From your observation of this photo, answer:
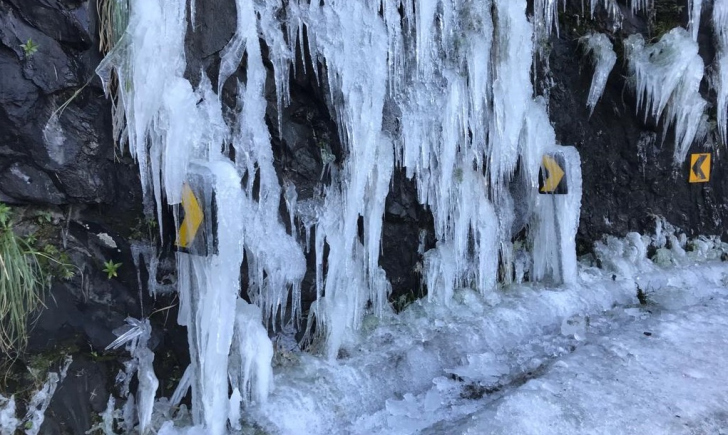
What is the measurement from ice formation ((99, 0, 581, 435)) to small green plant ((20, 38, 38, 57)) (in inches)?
12.4

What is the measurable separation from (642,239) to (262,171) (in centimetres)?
477

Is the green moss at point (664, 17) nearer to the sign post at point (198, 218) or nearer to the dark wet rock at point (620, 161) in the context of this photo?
the dark wet rock at point (620, 161)

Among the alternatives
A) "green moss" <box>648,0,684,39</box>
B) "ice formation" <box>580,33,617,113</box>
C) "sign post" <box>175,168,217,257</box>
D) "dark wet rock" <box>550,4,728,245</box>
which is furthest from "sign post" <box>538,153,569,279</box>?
"sign post" <box>175,168,217,257</box>

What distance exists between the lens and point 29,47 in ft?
7.84

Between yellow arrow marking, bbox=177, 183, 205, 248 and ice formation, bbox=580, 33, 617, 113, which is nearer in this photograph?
yellow arrow marking, bbox=177, 183, 205, 248

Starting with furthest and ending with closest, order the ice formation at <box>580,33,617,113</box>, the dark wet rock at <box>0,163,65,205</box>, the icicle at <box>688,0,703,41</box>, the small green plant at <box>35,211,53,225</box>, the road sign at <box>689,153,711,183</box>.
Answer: the road sign at <box>689,153,711,183</box>
the icicle at <box>688,0,703,41</box>
the ice formation at <box>580,33,617,113</box>
the small green plant at <box>35,211,53,225</box>
the dark wet rock at <box>0,163,65,205</box>

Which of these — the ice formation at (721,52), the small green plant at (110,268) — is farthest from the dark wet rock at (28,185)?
the ice formation at (721,52)

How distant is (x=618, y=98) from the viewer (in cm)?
579

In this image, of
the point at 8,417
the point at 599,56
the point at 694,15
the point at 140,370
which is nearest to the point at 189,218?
the point at 140,370

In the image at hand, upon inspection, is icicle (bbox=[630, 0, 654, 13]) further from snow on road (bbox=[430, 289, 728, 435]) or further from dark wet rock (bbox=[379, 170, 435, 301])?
snow on road (bbox=[430, 289, 728, 435])

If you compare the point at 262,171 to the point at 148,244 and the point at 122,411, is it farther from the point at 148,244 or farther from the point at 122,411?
the point at 122,411

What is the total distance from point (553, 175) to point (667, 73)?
6.94 ft

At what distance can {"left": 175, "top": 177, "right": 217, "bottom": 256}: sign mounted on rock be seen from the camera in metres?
2.40

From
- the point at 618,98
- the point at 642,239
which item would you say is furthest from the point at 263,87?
the point at 642,239
